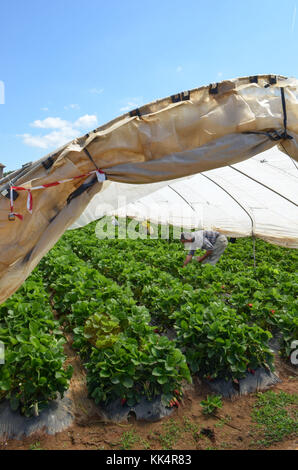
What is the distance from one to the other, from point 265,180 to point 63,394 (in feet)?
28.8

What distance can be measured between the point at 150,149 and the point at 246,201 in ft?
26.3

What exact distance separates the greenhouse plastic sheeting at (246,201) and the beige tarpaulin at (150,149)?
6.34 m

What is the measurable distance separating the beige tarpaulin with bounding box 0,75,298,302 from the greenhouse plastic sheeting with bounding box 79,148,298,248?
6.34 m

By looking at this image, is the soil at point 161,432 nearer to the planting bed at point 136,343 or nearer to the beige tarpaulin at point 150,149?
the planting bed at point 136,343

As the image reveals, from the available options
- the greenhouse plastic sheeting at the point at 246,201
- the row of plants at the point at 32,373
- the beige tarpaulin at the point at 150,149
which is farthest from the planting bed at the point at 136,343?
the greenhouse plastic sheeting at the point at 246,201

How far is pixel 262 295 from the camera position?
6.13 metres

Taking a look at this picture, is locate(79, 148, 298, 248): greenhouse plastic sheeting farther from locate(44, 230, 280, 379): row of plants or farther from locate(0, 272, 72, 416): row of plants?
locate(0, 272, 72, 416): row of plants

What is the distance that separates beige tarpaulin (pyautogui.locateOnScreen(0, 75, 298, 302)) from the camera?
3049mm

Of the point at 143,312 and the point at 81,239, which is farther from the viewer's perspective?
the point at 81,239

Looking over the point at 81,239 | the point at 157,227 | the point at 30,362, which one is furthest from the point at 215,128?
the point at 157,227

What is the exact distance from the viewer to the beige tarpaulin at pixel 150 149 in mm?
3049

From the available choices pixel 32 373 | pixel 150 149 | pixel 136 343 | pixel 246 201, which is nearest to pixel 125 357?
pixel 136 343
